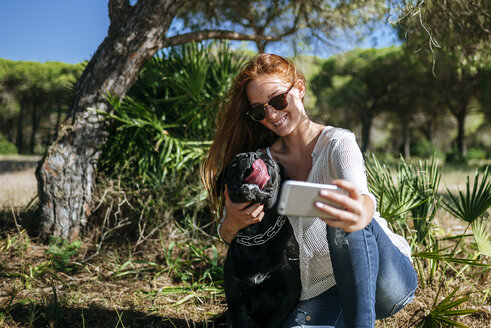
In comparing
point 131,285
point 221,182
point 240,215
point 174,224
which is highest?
point 221,182

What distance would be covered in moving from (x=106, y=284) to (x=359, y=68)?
75.0 ft

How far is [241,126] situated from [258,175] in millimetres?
551

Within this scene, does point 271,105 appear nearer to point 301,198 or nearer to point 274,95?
point 274,95

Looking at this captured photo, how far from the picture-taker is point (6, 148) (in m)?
14.5

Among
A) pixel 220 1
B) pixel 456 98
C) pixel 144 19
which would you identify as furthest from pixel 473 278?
pixel 456 98

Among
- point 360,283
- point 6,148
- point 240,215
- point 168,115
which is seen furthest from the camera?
point 6,148

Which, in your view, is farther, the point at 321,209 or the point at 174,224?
the point at 174,224

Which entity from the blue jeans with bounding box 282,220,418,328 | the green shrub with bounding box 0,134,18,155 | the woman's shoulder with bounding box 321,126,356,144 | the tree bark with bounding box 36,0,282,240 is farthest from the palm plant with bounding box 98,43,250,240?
the green shrub with bounding box 0,134,18,155

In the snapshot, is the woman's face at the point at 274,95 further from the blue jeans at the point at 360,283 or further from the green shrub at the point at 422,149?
the green shrub at the point at 422,149

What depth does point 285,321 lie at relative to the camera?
1.61m

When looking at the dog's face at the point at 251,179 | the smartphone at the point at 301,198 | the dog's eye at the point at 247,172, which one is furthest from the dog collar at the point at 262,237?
the smartphone at the point at 301,198

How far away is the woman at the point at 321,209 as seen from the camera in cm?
136

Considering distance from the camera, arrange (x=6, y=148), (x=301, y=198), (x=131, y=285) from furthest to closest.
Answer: (x=6, y=148) → (x=131, y=285) → (x=301, y=198)

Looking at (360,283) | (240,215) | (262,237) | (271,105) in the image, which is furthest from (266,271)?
(271,105)
